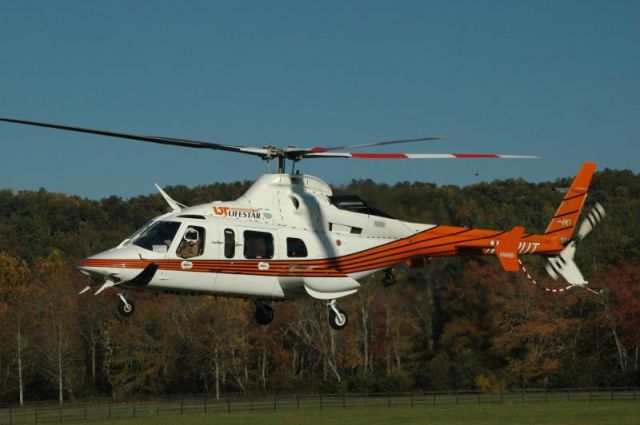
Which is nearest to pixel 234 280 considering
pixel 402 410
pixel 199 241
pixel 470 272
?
pixel 199 241

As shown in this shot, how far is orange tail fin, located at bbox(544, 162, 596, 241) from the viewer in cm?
3297

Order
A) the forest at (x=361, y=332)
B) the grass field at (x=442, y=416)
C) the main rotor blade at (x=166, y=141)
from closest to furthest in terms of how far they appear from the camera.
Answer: the main rotor blade at (x=166, y=141) → the grass field at (x=442, y=416) → the forest at (x=361, y=332)

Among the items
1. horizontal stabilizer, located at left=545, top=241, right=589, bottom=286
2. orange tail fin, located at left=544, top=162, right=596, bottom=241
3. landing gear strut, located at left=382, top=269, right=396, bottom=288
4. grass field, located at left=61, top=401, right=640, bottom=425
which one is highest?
orange tail fin, located at left=544, top=162, right=596, bottom=241

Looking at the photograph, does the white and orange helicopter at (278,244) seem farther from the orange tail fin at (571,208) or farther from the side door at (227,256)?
the orange tail fin at (571,208)

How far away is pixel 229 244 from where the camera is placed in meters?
27.2

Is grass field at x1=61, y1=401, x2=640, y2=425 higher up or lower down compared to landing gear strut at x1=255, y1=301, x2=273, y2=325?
lower down

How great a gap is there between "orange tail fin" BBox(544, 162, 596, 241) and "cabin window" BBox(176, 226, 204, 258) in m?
11.3

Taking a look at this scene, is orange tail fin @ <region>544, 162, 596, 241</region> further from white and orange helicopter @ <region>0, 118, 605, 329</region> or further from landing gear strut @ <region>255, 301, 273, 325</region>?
landing gear strut @ <region>255, 301, 273, 325</region>

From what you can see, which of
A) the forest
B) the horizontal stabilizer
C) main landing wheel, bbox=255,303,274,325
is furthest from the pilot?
the forest

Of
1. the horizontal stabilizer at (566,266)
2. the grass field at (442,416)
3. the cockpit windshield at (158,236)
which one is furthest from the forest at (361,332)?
the cockpit windshield at (158,236)

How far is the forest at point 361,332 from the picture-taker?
66.6 m

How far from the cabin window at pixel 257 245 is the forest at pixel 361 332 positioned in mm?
21304

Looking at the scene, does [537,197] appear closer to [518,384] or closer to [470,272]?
[518,384]

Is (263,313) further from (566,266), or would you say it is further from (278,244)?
(566,266)
